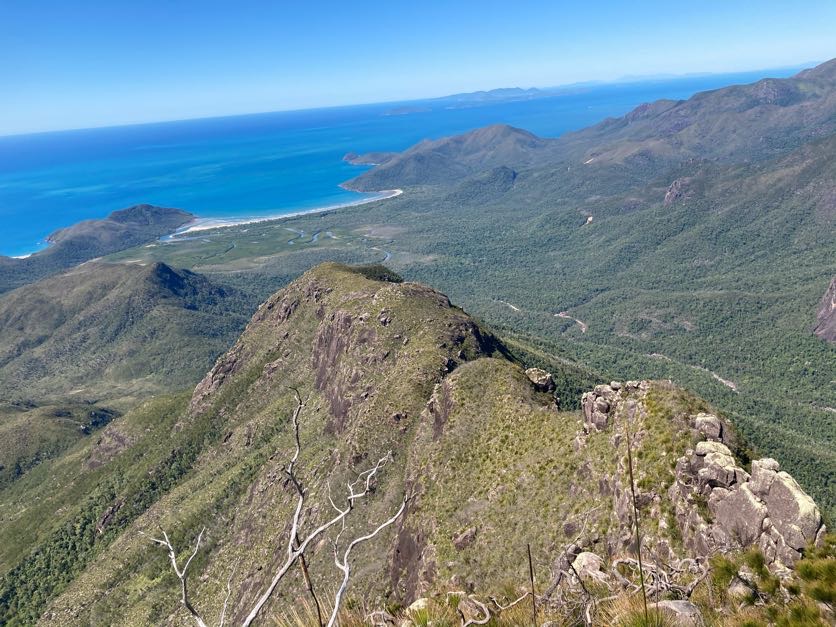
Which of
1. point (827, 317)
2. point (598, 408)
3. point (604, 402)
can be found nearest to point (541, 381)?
point (598, 408)

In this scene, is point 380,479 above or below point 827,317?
above

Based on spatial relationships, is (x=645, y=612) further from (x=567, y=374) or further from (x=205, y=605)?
(x=567, y=374)

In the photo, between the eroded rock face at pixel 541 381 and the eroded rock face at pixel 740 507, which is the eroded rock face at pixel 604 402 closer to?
the eroded rock face at pixel 740 507

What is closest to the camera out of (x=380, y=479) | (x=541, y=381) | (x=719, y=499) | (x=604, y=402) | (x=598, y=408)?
(x=719, y=499)

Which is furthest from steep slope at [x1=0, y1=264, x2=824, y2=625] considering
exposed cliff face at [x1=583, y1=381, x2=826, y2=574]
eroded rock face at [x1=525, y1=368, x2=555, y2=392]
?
eroded rock face at [x1=525, y1=368, x2=555, y2=392]

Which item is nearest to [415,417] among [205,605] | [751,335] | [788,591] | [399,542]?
[399,542]

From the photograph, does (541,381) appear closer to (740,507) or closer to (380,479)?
(380,479)
